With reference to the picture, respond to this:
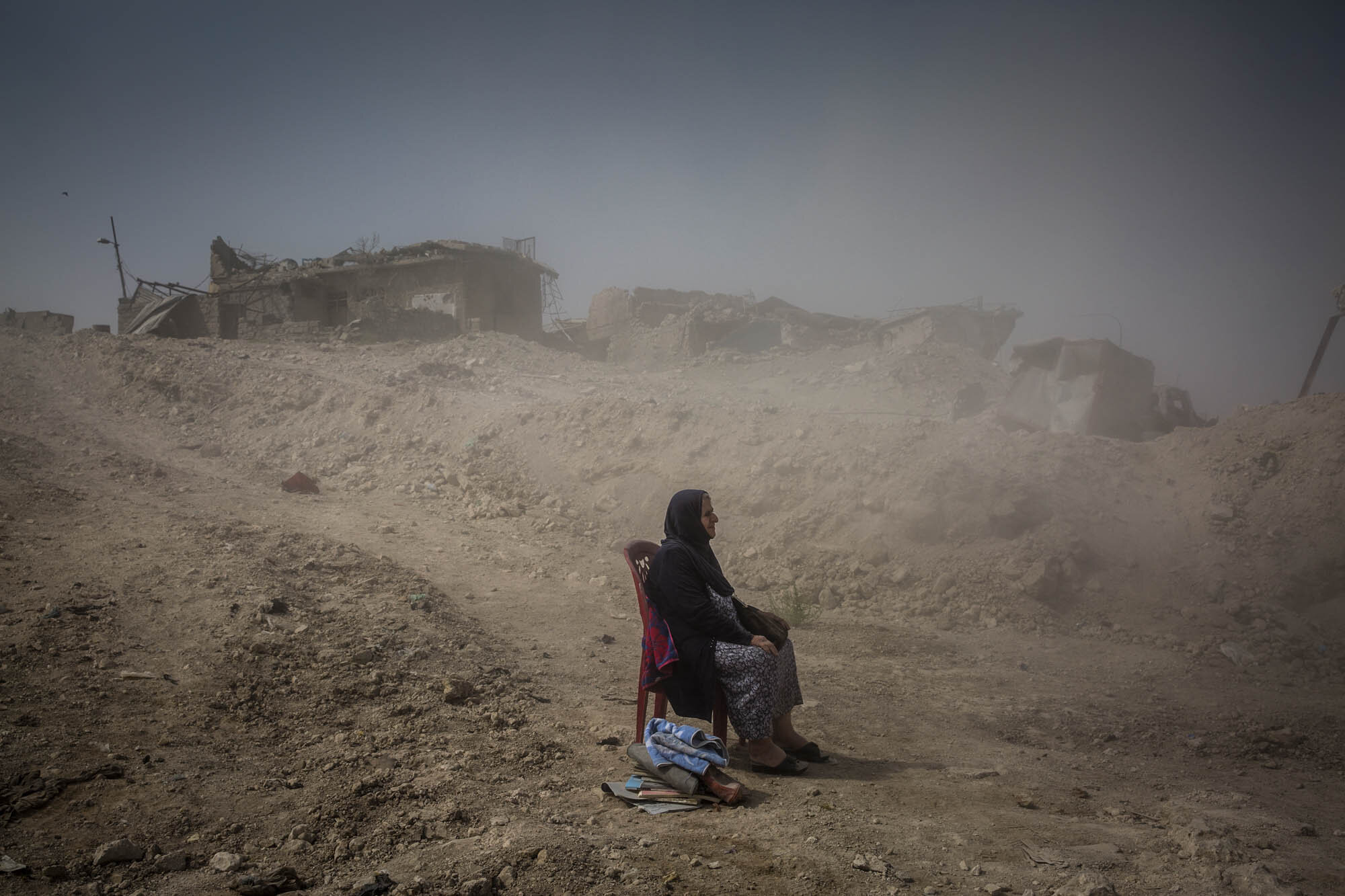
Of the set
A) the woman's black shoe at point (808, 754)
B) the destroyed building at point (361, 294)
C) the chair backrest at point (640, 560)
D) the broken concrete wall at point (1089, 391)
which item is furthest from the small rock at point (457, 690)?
the destroyed building at point (361, 294)

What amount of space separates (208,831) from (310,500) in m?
6.19

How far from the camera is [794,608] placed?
6043mm

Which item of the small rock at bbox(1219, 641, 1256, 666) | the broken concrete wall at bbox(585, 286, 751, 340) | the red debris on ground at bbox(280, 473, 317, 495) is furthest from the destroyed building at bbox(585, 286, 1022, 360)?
the small rock at bbox(1219, 641, 1256, 666)

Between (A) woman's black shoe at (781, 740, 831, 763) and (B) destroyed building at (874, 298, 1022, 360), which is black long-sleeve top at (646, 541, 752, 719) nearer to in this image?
(A) woman's black shoe at (781, 740, 831, 763)

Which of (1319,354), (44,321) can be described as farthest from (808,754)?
(44,321)

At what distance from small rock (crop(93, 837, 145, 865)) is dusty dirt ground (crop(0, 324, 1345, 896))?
24 mm

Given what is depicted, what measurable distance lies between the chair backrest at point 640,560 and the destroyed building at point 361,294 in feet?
56.3

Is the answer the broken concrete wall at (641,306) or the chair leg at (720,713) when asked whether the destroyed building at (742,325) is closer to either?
the broken concrete wall at (641,306)

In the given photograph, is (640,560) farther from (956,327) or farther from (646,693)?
(956,327)

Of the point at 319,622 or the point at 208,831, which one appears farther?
the point at 319,622

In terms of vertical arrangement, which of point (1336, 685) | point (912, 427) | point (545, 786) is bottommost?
point (1336, 685)

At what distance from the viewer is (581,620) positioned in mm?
5672

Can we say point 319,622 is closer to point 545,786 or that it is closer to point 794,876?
point 545,786

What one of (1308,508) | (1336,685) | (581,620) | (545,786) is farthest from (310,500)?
(1308,508)
